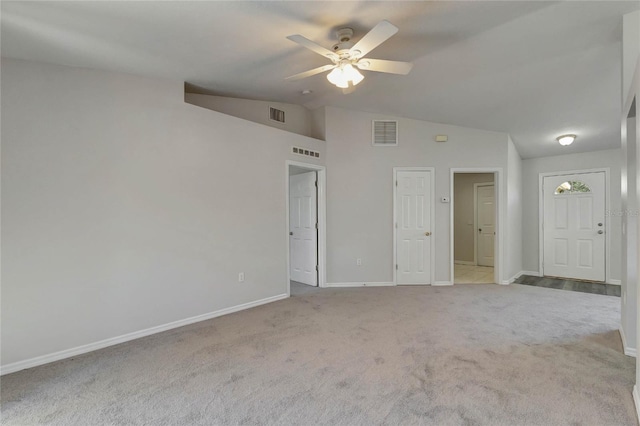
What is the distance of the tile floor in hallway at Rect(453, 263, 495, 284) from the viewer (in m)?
5.60

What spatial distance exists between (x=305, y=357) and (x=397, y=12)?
2900 mm

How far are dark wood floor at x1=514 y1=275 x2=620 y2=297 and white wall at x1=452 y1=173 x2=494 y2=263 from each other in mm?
1665

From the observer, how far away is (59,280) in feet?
9.02

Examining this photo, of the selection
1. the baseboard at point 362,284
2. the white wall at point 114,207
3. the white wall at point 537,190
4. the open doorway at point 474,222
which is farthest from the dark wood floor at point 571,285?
the white wall at point 114,207

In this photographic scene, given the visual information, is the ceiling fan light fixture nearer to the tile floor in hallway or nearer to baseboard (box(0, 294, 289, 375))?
baseboard (box(0, 294, 289, 375))

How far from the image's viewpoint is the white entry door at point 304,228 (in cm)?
523

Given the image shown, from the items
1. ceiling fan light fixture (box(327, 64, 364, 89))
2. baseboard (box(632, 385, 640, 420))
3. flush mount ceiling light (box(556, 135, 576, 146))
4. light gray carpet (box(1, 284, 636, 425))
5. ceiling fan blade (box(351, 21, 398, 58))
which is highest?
ceiling fan blade (box(351, 21, 398, 58))

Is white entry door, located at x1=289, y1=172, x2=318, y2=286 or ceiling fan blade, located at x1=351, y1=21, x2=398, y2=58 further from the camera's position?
white entry door, located at x1=289, y1=172, x2=318, y2=286

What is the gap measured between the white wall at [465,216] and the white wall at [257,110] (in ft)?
13.9

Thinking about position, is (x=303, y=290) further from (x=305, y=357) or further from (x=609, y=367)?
(x=609, y=367)

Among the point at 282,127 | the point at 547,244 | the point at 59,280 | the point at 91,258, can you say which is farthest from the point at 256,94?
the point at 547,244

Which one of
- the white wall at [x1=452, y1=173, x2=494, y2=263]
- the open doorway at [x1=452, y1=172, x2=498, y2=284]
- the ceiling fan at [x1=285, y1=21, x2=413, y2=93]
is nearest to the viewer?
the ceiling fan at [x1=285, y1=21, x2=413, y2=93]

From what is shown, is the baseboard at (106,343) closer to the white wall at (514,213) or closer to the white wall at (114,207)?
the white wall at (114,207)

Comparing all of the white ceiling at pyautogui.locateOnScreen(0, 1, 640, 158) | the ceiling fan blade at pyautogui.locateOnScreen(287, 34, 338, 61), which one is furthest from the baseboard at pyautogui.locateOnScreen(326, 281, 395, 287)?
the ceiling fan blade at pyautogui.locateOnScreen(287, 34, 338, 61)
